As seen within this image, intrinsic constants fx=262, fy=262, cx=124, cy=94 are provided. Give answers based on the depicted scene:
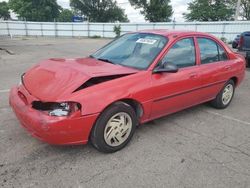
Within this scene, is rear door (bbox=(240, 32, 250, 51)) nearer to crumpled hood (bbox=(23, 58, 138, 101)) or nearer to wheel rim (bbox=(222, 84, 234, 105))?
wheel rim (bbox=(222, 84, 234, 105))

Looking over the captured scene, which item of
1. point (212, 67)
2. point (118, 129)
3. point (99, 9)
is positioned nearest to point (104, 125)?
point (118, 129)

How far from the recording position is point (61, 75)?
3.38 meters

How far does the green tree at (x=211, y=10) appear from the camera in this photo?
164 ft

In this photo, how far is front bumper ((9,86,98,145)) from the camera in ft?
9.54

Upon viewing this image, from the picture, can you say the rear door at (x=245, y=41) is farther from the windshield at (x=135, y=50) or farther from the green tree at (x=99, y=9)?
the green tree at (x=99, y=9)

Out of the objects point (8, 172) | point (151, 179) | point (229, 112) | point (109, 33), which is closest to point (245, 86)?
point (229, 112)

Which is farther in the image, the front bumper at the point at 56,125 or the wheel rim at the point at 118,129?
the wheel rim at the point at 118,129

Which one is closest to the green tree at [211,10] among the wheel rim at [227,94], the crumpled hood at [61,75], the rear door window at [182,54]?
the wheel rim at [227,94]

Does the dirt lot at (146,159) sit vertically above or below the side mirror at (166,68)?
below

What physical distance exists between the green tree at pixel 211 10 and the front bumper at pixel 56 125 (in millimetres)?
52508

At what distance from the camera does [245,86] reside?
7398 mm

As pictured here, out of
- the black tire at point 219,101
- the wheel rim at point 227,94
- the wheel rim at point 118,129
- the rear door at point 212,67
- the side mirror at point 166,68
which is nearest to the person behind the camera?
the wheel rim at point 118,129

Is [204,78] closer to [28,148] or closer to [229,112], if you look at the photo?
[229,112]

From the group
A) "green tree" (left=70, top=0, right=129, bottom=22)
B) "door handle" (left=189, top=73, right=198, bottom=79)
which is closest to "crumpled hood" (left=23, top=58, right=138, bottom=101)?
"door handle" (left=189, top=73, right=198, bottom=79)
